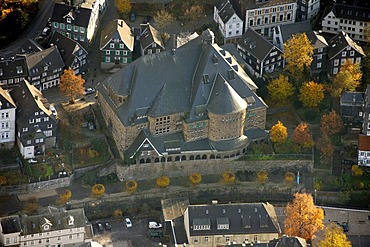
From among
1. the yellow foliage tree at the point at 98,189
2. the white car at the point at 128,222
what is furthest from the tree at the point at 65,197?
the white car at the point at 128,222

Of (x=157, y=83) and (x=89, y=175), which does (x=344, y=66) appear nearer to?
(x=157, y=83)

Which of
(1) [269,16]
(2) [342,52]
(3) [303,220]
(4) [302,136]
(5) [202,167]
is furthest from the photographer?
(1) [269,16]

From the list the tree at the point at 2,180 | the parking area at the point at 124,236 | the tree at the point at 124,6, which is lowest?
the parking area at the point at 124,236

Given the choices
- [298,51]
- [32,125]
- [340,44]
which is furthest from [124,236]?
[340,44]

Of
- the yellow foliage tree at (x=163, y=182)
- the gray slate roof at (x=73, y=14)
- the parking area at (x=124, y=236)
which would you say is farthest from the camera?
the gray slate roof at (x=73, y=14)

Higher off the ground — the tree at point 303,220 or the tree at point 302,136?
the tree at point 302,136

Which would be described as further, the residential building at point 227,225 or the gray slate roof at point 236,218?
the gray slate roof at point 236,218

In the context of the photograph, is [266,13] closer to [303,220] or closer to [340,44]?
[340,44]

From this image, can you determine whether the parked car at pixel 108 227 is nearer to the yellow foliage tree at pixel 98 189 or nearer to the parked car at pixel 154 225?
the yellow foliage tree at pixel 98 189
